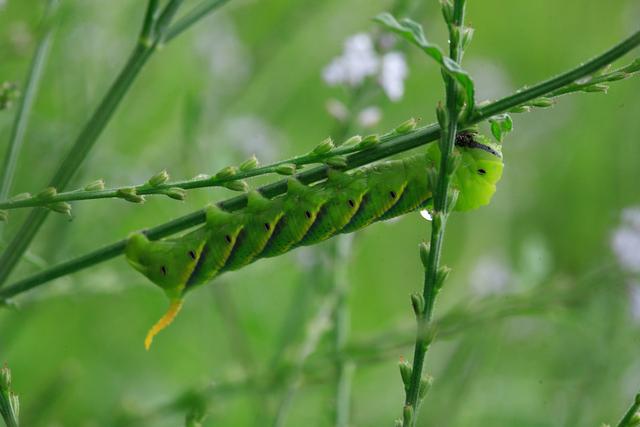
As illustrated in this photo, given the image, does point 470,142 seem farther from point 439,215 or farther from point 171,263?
point 171,263

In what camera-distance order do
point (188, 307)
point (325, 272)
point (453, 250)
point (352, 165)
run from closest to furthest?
1. point (352, 165)
2. point (325, 272)
3. point (188, 307)
4. point (453, 250)

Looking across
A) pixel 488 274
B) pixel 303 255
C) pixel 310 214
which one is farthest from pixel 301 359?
pixel 488 274

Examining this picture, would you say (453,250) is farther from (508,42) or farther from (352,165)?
(352,165)

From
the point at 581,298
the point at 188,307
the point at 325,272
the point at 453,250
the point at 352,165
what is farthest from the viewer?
the point at 453,250

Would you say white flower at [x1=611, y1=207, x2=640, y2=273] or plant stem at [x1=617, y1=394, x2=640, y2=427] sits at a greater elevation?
white flower at [x1=611, y1=207, x2=640, y2=273]

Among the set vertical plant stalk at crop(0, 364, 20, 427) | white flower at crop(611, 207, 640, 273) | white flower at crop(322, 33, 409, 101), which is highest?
white flower at crop(322, 33, 409, 101)

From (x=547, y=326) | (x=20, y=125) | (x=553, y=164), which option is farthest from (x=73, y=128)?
(x=553, y=164)

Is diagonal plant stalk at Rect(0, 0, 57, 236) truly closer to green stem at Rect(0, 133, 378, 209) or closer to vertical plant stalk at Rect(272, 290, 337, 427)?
green stem at Rect(0, 133, 378, 209)

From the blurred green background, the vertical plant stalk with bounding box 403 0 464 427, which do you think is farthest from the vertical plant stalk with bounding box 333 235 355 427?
the vertical plant stalk with bounding box 403 0 464 427
